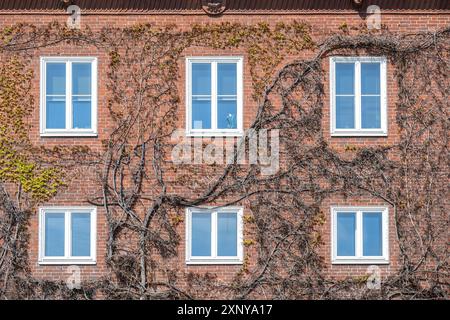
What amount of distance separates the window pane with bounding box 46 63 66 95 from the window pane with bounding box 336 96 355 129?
5468 millimetres

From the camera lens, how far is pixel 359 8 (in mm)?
26719

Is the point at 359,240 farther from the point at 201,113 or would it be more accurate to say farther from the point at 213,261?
the point at 201,113

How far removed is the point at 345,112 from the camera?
87.4 feet

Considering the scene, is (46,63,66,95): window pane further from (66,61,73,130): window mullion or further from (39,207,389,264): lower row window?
(39,207,389,264): lower row window

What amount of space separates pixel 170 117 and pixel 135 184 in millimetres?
1495

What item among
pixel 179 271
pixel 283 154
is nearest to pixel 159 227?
pixel 179 271

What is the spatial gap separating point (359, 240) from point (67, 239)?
5747mm

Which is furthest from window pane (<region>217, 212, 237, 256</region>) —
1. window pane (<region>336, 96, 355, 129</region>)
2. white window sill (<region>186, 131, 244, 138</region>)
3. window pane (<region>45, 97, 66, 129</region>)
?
window pane (<region>45, 97, 66, 129</region>)

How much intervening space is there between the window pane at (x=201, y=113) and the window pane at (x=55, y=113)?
2.58 m

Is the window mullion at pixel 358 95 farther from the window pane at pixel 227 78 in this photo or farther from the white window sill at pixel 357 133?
the window pane at pixel 227 78

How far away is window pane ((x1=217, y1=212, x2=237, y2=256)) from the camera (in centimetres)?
2639

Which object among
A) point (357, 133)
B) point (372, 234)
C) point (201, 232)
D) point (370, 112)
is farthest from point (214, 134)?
point (372, 234)
